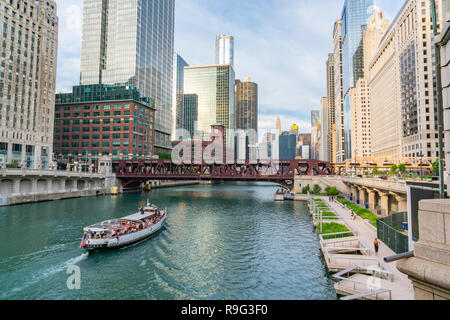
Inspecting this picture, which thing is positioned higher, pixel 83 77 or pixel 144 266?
pixel 83 77

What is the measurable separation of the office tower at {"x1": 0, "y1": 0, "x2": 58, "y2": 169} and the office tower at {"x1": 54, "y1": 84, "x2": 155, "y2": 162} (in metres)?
30.2

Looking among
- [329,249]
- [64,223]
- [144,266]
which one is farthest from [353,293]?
[64,223]

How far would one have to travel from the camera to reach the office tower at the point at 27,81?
100312 millimetres

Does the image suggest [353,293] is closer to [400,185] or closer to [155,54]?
[400,185]

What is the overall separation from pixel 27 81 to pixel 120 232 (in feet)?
338

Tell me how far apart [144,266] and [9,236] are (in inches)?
953

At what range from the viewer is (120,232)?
121 ft

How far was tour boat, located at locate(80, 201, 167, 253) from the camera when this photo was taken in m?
33.3

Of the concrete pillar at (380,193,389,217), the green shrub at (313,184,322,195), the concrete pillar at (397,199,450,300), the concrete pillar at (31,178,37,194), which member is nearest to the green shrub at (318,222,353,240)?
the concrete pillar at (380,193,389,217)

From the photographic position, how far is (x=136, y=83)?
159875 millimetres

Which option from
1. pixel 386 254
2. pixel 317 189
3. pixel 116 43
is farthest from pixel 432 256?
pixel 116 43

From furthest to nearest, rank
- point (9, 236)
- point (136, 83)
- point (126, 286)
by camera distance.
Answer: point (136, 83), point (9, 236), point (126, 286)

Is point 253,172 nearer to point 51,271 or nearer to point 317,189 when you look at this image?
point 317,189

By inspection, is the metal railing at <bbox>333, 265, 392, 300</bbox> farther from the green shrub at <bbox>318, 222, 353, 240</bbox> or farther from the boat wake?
the boat wake
